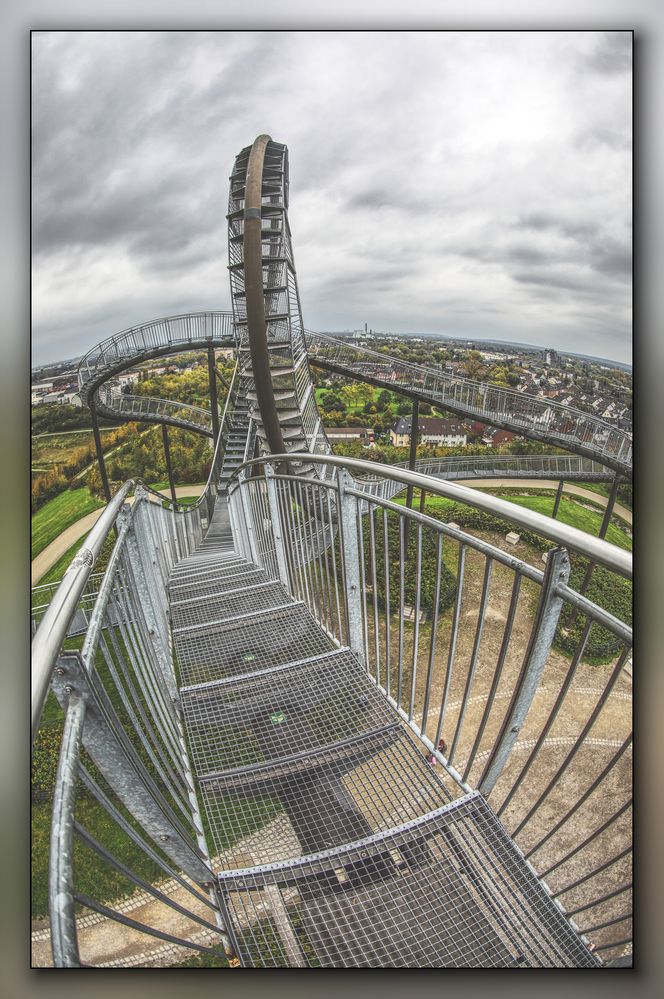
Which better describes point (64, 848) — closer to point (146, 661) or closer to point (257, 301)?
point (146, 661)

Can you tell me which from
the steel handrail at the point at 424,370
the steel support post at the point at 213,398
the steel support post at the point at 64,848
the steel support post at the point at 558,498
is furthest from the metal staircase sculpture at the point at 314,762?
the steel support post at the point at 213,398

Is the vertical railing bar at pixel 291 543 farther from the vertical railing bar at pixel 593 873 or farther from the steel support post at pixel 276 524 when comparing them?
the vertical railing bar at pixel 593 873

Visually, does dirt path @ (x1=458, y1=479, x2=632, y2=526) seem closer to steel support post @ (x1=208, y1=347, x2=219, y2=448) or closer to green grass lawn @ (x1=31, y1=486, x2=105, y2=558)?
green grass lawn @ (x1=31, y1=486, x2=105, y2=558)

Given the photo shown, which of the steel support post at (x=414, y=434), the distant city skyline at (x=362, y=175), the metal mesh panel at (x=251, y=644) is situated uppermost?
the distant city skyline at (x=362, y=175)

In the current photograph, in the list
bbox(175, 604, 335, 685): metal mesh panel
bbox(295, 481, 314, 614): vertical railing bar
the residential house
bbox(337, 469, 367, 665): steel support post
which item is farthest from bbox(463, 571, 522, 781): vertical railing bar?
the residential house

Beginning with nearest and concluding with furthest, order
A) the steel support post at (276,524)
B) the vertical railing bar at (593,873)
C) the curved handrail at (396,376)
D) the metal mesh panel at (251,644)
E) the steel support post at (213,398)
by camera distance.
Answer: the vertical railing bar at (593,873) → the metal mesh panel at (251,644) → the steel support post at (276,524) → the curved handrail at (396,376) → the steel support post at (213,398)
